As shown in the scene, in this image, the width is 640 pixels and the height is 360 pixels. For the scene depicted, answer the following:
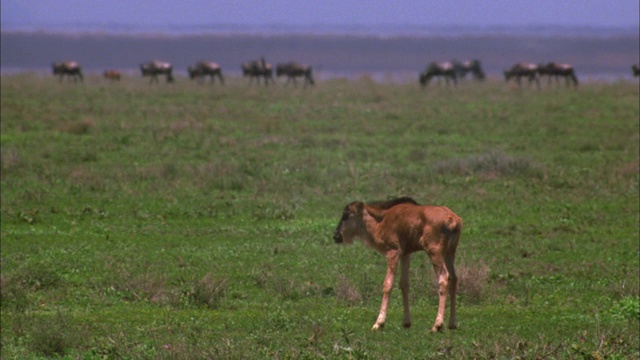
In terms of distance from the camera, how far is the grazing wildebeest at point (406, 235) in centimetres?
1080

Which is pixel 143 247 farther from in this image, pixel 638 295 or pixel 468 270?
pixel 638 295

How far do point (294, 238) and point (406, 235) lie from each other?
5.50 m

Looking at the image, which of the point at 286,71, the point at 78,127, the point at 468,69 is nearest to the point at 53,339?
the point at 78,127

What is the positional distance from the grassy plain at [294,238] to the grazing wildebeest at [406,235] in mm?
440

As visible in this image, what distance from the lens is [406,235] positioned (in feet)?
36.5

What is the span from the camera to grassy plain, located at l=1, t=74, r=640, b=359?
1106cm

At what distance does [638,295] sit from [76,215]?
9.07 m

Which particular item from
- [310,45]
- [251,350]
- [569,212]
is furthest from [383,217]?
[310,45]

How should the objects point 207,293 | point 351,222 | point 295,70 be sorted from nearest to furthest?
1. point 351,222
2. point 207,293
3. point 295,70

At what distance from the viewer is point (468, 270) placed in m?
13.5

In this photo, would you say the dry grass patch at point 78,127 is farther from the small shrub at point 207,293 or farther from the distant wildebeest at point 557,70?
the distant wildebeest at point 557,70

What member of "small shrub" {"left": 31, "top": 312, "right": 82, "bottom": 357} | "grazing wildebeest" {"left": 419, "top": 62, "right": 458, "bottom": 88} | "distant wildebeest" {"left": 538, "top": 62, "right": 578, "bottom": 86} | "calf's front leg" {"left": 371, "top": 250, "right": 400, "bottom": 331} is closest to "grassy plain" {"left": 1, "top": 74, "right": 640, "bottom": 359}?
"small shrub" {"left": 31, "top": 312, "right": 82, "bottom": 357}

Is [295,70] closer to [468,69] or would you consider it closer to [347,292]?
[468,69]

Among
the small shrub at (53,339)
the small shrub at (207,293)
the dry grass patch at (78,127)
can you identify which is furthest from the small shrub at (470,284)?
the dry grass patch at (78,127)
